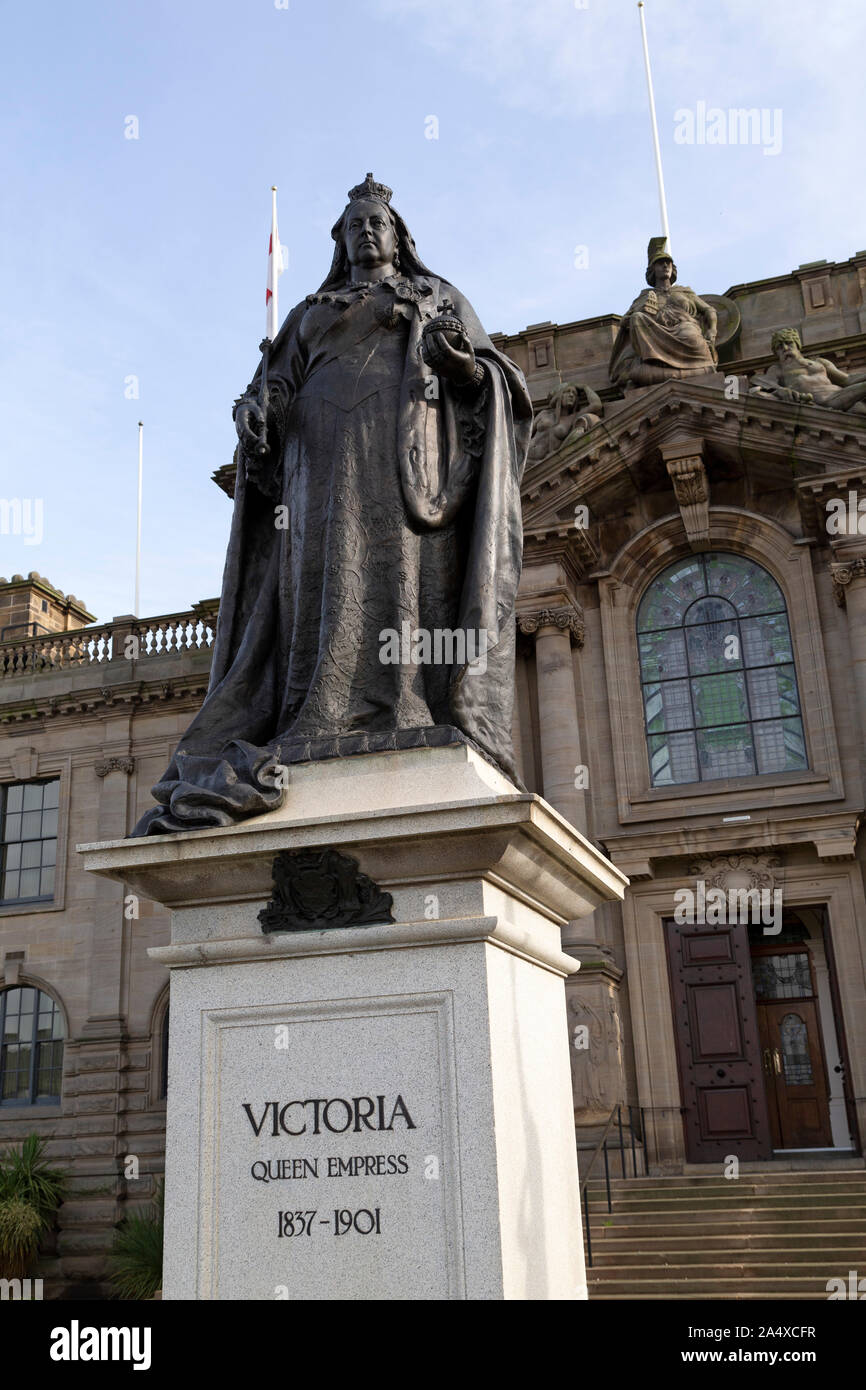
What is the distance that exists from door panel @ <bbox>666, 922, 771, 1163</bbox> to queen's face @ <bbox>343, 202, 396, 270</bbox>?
61.1 ft

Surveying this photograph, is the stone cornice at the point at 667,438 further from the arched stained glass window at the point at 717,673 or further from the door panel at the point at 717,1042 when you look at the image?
the door panel at the point at 717,1042

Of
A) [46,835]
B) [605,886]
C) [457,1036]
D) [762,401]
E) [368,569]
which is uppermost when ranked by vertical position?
[762,401]

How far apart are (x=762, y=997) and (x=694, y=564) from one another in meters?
8.16

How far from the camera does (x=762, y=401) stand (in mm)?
23672

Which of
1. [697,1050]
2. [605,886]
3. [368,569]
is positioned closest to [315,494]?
[368,569]

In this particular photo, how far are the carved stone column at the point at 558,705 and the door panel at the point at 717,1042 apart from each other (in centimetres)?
284

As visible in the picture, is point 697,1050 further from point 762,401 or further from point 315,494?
point 315,494

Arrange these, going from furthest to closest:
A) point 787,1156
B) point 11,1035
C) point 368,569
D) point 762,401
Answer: point 11,1035 → point 762,401 → point 787,1156 → point 368,569

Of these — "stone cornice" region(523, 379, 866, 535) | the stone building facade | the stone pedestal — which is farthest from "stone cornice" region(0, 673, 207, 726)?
the stone pedestal

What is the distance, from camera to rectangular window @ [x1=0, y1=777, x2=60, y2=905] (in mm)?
30422

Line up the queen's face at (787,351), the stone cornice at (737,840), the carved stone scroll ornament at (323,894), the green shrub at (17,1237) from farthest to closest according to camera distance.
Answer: the queen's face at (787,351), the green shrub at (17,1237), the stone cornice at (737,840), the carved stone scroll ornament at (323,894)

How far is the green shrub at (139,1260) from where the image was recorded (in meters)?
19.7

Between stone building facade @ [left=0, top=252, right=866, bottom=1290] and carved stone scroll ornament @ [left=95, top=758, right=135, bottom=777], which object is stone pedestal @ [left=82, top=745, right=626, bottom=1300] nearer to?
stone building facade @ [left=0, top=252, right=866, bottom=1290]

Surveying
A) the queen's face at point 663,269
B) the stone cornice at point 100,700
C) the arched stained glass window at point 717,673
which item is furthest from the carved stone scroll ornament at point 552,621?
the stone cornice at point 100,700
